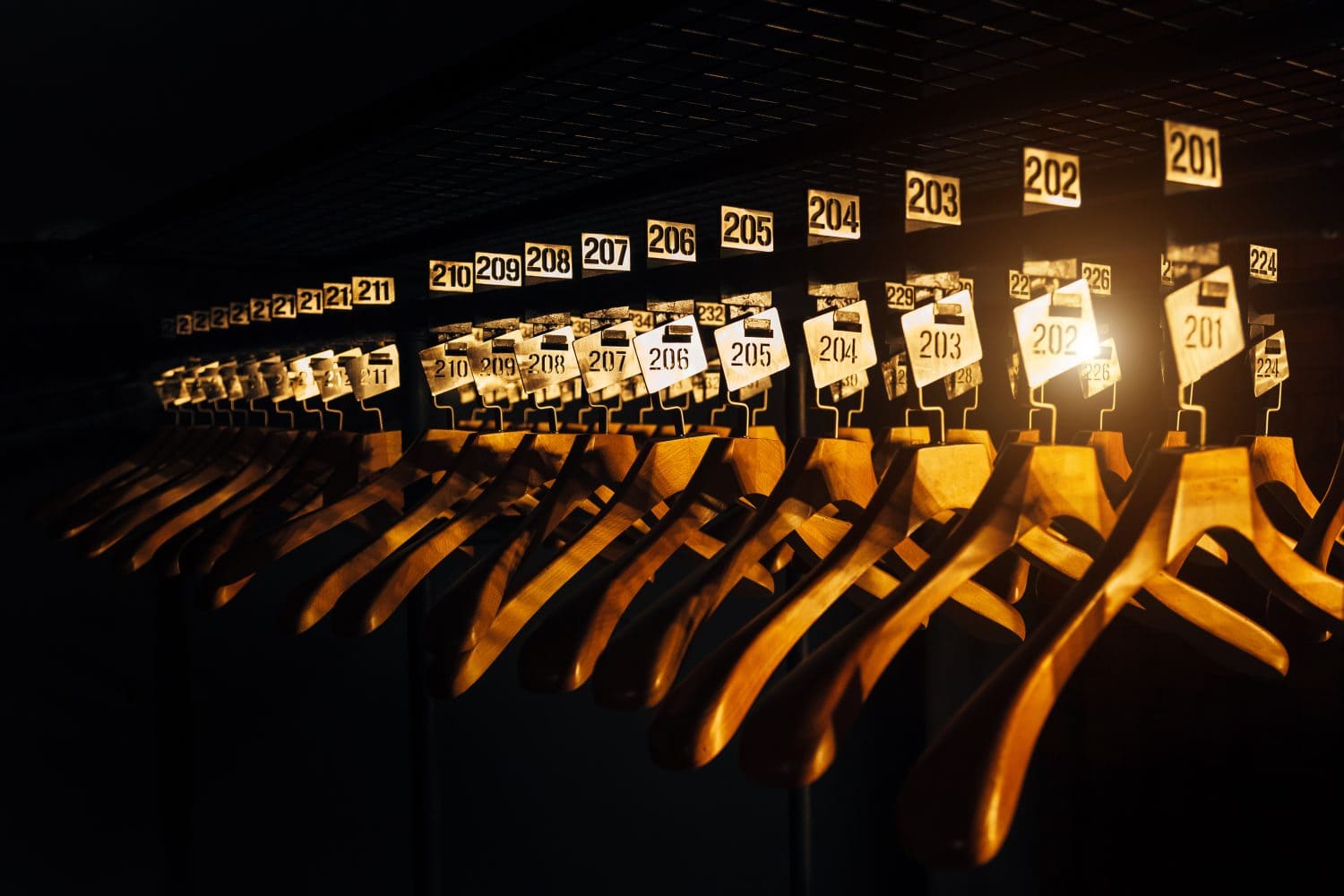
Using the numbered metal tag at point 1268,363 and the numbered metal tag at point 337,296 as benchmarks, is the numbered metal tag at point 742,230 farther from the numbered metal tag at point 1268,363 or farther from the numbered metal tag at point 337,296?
the numbered metal tag at point 337,296

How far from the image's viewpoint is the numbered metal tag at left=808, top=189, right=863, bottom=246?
1.23 meters

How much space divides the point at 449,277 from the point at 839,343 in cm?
85

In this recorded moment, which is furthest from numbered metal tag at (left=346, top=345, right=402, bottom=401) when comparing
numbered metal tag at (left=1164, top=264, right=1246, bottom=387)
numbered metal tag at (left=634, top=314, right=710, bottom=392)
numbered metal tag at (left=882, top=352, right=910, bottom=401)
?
numbered metal tag at (left=1164, top=264, right=1246, bottom=387)

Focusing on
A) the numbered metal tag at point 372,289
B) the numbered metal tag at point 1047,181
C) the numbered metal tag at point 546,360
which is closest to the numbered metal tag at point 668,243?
the numbered metal tag at point 546,360

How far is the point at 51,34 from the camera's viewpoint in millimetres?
2732

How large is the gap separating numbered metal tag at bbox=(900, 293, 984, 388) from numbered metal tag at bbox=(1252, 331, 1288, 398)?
444mm

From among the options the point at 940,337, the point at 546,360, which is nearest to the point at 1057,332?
the point at 940,337

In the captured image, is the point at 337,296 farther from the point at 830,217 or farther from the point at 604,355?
the point at 830,217

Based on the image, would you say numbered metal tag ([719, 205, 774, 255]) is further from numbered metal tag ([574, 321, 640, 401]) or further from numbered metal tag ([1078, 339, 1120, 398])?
numbered metal tag ([1078, 339, 1120, 398])

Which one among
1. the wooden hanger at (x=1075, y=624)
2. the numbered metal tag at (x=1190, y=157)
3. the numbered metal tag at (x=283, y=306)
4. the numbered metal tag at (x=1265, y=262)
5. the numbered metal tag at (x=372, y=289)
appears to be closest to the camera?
the wooden hanger at (x=1075, y=624)

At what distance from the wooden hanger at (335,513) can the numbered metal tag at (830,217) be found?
554 millimetres

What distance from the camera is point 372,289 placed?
2072 mm

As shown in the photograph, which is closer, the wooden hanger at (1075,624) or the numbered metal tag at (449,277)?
the wooden hanger at (1075,624)

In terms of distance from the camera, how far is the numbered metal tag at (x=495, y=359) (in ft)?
5.03
